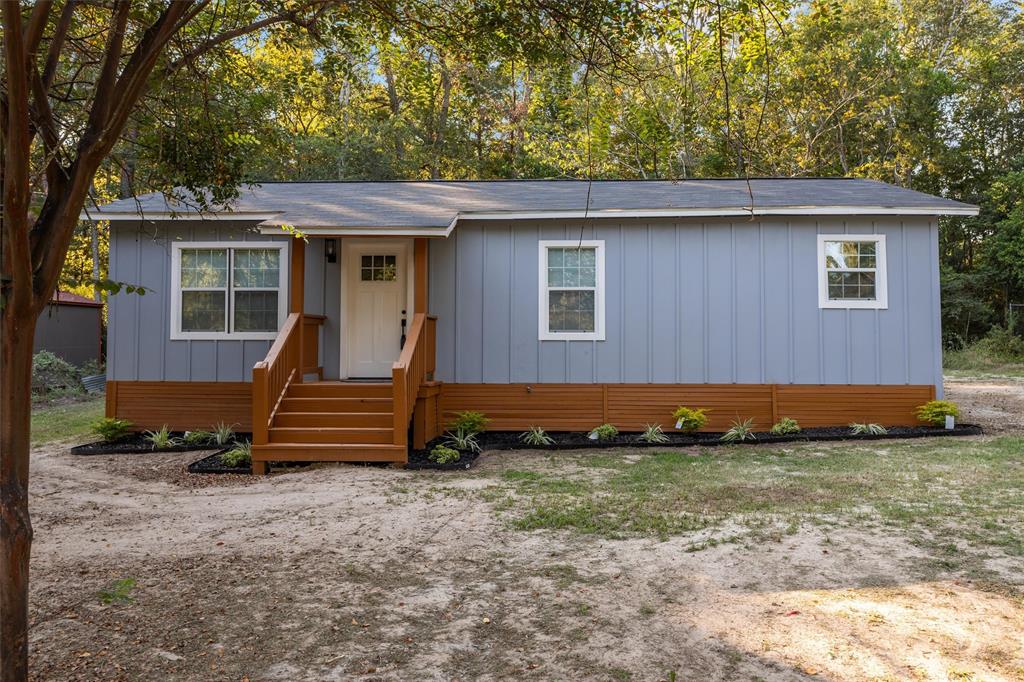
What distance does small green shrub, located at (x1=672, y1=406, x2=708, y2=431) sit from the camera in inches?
339

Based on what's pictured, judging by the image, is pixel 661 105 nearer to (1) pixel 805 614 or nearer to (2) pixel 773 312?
(2) pixel 773 312

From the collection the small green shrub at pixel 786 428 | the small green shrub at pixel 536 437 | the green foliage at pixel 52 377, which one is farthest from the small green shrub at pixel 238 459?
the green foliage at pixel 52 377

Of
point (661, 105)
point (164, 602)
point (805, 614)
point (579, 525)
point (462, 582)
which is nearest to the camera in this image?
point (805, 614)

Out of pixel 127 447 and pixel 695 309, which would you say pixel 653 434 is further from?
pixel 127 447

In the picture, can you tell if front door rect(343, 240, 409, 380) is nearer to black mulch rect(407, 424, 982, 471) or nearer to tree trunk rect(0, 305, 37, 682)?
black mulch rect(407, 424, 982, 471)

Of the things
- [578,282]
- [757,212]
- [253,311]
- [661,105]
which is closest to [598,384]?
[578,282]

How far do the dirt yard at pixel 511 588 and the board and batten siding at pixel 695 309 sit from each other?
307cm

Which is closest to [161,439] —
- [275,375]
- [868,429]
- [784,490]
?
[275,375]

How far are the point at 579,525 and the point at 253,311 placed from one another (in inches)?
244

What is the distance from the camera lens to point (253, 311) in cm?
915

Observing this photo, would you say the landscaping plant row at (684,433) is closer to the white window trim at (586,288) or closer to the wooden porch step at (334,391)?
the wooden porch step at (334,391)

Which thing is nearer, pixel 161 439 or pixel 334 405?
pixel 334 405

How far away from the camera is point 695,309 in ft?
29.1

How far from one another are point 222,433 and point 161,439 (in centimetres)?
70
